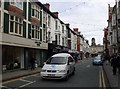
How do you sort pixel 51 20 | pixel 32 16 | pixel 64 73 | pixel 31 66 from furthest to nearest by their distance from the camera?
pixel 51 20
pixel 32 16
pixel 31 66
pixel 64 73

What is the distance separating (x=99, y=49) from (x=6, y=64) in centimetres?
15138

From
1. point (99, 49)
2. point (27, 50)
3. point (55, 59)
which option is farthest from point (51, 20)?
point (99, 49)

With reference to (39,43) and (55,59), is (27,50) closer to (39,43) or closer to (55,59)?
(39,43)

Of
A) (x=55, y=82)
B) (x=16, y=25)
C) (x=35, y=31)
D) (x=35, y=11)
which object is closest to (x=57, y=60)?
(x=55, y=82)

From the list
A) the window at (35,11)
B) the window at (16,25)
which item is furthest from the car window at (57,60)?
the window at (35,11)

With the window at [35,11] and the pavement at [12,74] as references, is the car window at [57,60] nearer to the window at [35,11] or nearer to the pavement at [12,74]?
the pavement at [12,74]

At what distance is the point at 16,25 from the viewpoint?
Result: 28703 millimetres

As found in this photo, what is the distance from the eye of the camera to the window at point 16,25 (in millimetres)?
27402

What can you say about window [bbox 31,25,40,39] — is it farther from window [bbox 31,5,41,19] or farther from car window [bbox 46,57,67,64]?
car window [bbox 46,57,67,64]

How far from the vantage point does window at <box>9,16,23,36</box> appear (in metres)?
27.4

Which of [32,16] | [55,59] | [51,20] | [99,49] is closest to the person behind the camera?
[55,59]

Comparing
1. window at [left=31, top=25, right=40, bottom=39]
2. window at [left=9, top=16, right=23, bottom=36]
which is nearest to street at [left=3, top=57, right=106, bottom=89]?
window at [left=9, top=16, right=23, bottom=36]

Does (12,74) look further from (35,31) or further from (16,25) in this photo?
(35,31)

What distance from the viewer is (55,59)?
20938 millimetres
